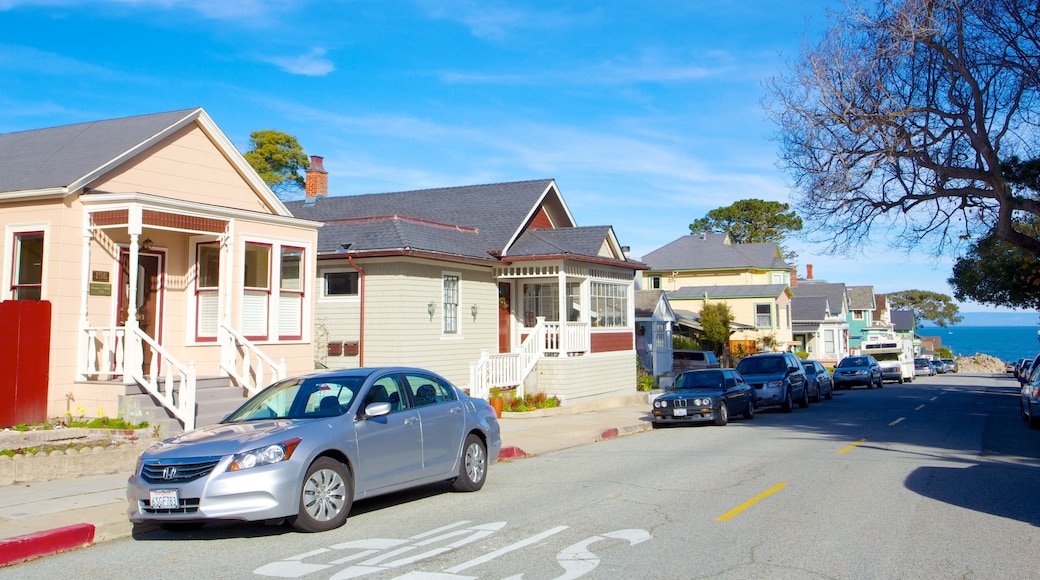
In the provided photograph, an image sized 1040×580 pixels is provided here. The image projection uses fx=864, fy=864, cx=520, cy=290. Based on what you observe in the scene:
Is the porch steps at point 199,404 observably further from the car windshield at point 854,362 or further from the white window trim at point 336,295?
the car windshield at point 854,362

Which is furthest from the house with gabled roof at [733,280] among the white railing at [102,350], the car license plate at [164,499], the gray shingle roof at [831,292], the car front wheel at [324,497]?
the car license plate at [164,499]

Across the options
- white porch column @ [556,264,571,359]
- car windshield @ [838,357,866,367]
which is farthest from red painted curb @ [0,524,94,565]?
car windshield @ [838,357,866,367]

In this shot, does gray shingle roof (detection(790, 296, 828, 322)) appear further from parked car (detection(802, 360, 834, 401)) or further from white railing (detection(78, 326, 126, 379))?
white railing (detection(78, 326, 126, 379))

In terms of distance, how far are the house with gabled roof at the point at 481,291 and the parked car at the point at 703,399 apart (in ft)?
12.0

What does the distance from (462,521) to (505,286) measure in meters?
16.5

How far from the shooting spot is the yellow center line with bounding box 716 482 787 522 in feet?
29.8

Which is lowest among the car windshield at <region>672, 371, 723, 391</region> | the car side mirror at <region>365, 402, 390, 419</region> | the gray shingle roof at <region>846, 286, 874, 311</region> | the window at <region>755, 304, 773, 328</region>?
the car windshield at <region>672, 371, 723, 391</region>

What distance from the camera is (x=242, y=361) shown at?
16.3 metres

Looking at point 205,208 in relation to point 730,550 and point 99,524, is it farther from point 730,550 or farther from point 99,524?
point 730,550

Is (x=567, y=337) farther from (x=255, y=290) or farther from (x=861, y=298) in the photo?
(x=861, y=298)

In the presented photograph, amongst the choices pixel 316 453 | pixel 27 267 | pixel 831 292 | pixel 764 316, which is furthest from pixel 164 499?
pixel 831 292

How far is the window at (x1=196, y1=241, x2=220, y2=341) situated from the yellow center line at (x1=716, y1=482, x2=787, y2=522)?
35.0 ft

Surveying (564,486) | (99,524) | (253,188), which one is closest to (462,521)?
(564,486)

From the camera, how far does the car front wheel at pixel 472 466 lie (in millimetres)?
10586
